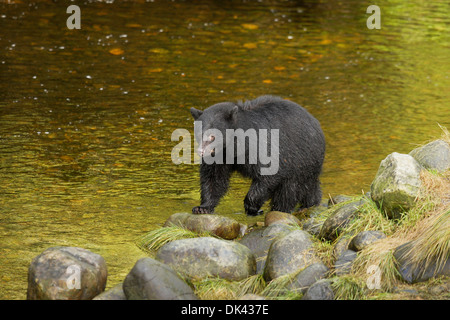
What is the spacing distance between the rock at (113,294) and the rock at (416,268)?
89.0 inches

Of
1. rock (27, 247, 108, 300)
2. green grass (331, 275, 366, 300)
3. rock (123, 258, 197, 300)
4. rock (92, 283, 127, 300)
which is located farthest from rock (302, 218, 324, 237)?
rock (27, 247, 108, 300)

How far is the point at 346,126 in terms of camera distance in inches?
433

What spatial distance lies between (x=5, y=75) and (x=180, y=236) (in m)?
8.12

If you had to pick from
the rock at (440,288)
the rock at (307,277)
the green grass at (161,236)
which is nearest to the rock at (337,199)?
the green grass at (161,236)

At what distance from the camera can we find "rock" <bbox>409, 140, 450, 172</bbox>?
6793mm

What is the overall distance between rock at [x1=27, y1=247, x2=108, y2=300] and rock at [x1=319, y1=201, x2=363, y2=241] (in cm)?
219

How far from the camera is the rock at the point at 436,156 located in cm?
679

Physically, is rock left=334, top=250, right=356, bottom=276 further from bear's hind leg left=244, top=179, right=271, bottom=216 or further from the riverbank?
bear's hind leg left=244, top=179, right=271, bottom=216

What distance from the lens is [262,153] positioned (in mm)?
7316

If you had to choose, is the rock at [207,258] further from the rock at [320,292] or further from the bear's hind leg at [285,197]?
the bear's hind leg at [285,197]

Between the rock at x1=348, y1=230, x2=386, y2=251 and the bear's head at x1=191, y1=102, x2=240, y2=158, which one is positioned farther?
the bear's head at x1=191, y1=102, x2=240, y2=158

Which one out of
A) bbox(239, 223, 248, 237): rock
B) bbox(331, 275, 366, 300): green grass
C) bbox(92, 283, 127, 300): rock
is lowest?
bbox(239, 223, 248, 237): rock

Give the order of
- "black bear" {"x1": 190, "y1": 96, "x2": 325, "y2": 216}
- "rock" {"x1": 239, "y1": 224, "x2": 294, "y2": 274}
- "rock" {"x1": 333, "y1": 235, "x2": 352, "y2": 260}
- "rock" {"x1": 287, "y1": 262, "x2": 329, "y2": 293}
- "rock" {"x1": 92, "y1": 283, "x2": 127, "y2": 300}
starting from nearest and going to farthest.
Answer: "rock" {"x1": 92, "y1": 283, "x2": 127, "y2": 300}, "rock" {"x1": 287, "y1": 262, "x2": 329, "y2": 293}, "rock" {"x1": 333, "y1": 235, "x2": 352, "y2": 260}, "rock" {"x1": 239, "y1": 224, "x2": 294, "y2": 274}, "black bear" {"x1": 190, "y1": 96, "x2": 325, "y2": 216}
